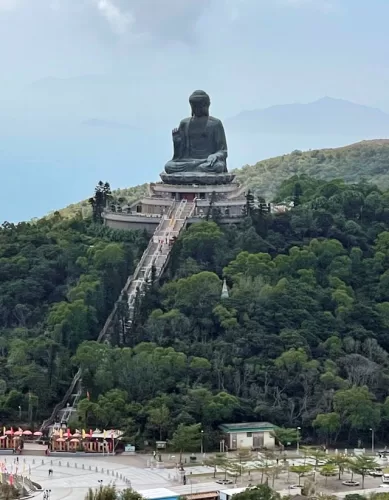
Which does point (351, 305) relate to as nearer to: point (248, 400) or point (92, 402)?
point (248, 400)

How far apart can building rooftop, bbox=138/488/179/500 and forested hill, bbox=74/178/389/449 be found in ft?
19.6

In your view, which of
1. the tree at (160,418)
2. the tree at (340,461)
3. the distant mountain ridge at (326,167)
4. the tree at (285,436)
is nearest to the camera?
the tree at (340,461)

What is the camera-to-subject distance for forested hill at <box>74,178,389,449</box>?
4503 cm

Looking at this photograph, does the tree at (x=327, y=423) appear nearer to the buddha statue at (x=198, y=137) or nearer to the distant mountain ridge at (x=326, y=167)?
the buddha statue at (x=198, y=137)

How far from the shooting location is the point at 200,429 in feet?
145

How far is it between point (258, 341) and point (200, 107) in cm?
1428

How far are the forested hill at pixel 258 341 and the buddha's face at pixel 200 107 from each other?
5504 mm

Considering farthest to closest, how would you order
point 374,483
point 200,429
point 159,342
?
point 159,342, point 200,429, point 374,483

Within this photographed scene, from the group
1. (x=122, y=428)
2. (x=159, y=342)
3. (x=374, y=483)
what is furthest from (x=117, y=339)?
(x=374, y=483)

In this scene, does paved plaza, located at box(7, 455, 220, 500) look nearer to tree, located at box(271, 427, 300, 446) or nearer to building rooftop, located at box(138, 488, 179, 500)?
building rooftop, located at box(138, 488, 179, 500)

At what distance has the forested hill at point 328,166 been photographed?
9306 centimetres

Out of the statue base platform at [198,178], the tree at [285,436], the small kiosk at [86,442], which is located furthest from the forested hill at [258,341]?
the statue base platform at [198,178]

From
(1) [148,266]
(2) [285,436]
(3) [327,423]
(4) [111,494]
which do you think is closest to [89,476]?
(4) [111,494]

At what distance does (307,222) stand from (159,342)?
33.8 ft
